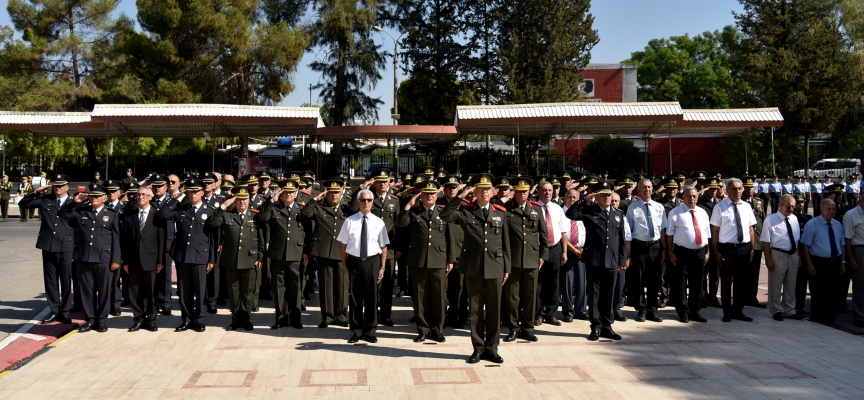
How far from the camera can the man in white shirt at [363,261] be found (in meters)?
8.34

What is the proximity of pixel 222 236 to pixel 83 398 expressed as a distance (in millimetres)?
3739

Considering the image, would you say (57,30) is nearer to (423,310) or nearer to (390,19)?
(390,19)

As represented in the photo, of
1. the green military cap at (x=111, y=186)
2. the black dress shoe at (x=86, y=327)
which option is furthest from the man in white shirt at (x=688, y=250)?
the black dress shoe at (x=86, y=327)

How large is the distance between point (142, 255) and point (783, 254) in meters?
8.81

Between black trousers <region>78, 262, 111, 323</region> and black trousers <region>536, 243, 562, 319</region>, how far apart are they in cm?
565

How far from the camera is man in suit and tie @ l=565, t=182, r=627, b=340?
8656 mm

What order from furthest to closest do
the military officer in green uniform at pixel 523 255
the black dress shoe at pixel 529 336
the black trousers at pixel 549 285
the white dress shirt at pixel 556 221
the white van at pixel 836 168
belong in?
the white van at pixel 836 168 < the black trousers at pixel 549 285 < the white dress shirt at pixel 556 221 < the black dress shoe at pixel 529 336 < the military officer in green uniform at pixel 523 255

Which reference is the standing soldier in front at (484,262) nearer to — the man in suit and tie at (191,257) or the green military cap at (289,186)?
the green military cap at (289,186)

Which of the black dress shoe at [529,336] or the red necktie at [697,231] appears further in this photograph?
the red necktie at [697,231]

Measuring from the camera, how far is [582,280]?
387 inches

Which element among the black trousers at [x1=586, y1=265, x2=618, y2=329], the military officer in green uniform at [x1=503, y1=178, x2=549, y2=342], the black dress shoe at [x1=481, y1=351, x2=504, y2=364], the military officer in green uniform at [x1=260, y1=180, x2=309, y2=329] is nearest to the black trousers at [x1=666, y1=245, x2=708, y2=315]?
the black trousers at [x1=586, y1=265, x2=618, y2=329]

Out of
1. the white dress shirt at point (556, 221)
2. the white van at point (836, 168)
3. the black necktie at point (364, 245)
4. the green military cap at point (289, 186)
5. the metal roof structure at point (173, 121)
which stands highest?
the metal roof structure at point (173, 121)

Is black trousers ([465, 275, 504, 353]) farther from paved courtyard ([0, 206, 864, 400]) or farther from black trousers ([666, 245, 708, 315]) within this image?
black trousers ([666, 245, 708, 315])

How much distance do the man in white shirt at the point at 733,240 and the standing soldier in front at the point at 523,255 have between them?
303 cm
